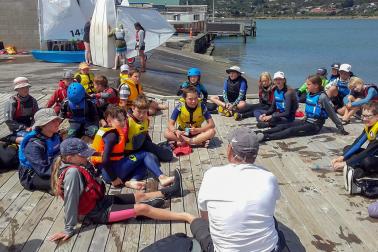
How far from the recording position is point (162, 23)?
850 inches

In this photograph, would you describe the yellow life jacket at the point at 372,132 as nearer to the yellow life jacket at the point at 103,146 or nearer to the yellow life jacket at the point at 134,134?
the yellow life jacket at the point at 134,134

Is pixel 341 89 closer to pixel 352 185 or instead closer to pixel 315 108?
pixel 315 108

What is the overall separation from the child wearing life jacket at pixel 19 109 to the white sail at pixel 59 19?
12944 millimetres

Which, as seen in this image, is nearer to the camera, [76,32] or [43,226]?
[43,226]

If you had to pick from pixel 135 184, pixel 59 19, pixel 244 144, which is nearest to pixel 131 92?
pixel 135 184

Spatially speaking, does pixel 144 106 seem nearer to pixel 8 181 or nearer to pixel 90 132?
pixel 90 132

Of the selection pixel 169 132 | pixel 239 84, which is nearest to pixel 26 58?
pixel 239 84

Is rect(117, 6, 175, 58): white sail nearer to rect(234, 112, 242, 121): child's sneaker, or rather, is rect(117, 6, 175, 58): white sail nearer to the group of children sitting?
the group of children sitting

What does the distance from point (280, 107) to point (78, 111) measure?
409cm

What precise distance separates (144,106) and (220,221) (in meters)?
3.19

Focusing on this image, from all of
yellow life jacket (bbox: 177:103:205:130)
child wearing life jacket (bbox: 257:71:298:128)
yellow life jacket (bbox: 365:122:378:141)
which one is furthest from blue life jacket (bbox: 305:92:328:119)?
yellow life jacket (bbox: 365:122:378:141)

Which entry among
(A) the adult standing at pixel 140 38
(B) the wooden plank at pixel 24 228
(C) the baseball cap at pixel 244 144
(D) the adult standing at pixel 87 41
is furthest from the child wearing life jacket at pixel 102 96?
(D) the adult standing at pixel 87 41

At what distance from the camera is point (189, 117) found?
24.6 feet

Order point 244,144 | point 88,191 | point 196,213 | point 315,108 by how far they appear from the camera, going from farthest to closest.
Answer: point 315,108, point 196,213, point 88,191, point 244,144
